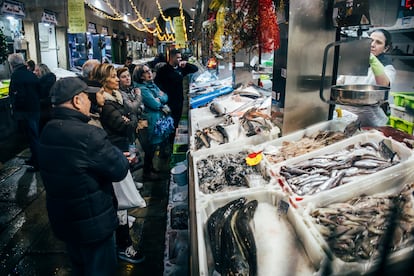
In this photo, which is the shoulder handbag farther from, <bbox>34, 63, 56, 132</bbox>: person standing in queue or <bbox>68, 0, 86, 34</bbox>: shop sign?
<bbox>68, 0, 86, 34</bbox>: shop sign

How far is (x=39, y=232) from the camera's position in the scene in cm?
447

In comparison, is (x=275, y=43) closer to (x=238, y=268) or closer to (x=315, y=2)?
(x=315, y=2)

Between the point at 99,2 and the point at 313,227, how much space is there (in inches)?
801

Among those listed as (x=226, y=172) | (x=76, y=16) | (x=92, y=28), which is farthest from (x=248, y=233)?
(x=92, y=28)

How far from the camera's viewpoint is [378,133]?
3.24 meters

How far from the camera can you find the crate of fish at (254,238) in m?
1.89

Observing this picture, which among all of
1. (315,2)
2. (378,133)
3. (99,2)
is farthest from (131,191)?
(99,2)

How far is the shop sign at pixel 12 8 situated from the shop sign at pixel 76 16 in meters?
1.90

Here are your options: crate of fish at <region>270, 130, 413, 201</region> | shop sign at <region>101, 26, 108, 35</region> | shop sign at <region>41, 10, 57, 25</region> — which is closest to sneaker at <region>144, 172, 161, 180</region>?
crate of fish at <region>270, 130, 413, 201</region>

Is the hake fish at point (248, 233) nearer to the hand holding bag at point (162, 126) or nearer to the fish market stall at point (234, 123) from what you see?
the fish market stall at point (234, 123)

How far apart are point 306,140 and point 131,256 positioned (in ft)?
8.16

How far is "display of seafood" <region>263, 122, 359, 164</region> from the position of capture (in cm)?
329

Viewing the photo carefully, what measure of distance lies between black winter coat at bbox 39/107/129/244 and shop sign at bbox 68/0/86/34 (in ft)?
24.3

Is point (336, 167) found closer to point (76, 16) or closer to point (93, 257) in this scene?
point (93, 257)
